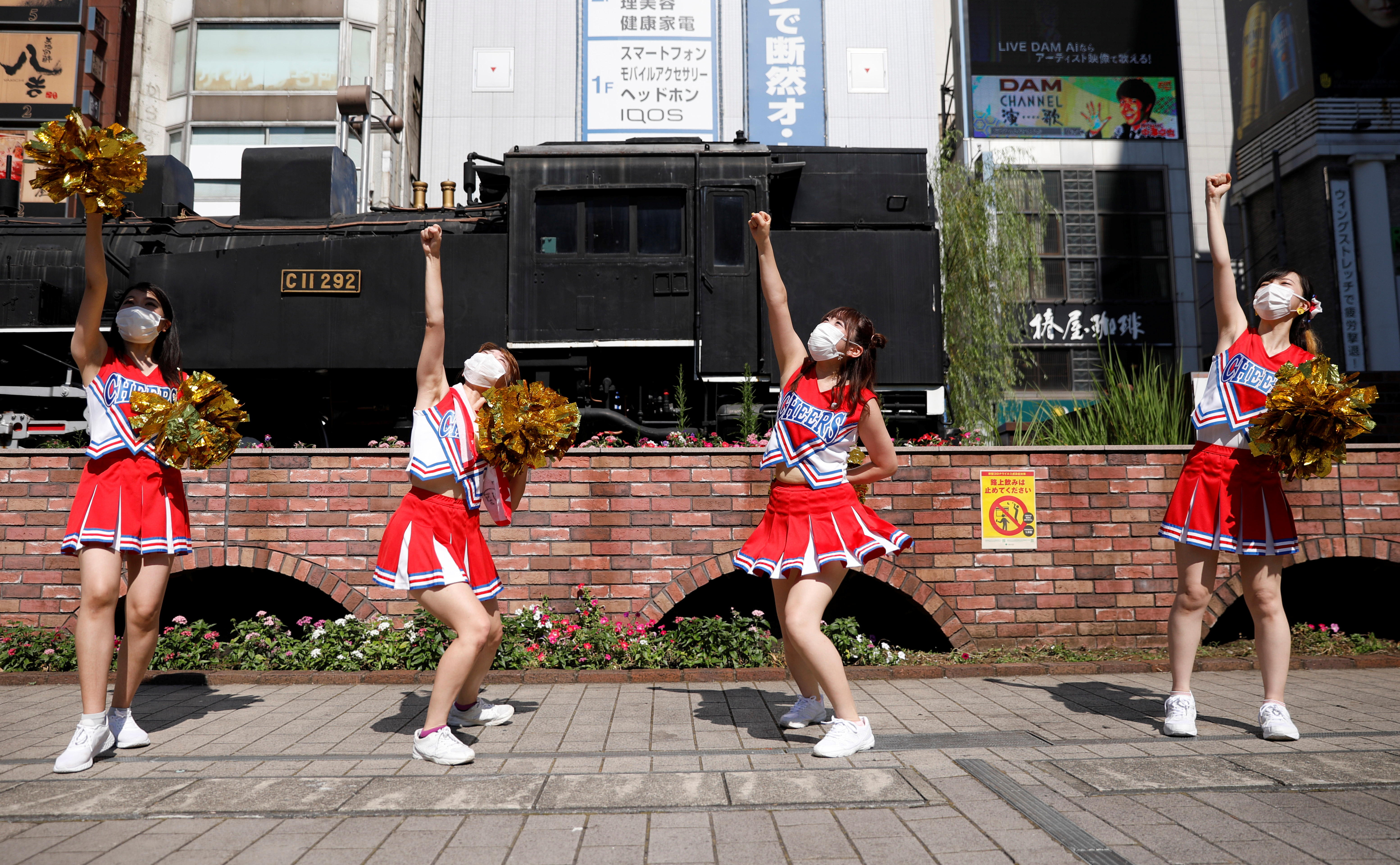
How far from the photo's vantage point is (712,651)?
5.55 metres

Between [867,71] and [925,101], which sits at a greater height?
[867,71]

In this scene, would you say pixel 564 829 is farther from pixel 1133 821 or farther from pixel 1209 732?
pixel 1209 732

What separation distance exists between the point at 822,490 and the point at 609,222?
5.13 meters

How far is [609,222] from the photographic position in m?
8.03

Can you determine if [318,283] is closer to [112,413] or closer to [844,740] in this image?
[112,413]

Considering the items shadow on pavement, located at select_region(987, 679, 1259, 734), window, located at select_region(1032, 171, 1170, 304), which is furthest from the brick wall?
window, located at select_region(1032, 171, 1170, 304)

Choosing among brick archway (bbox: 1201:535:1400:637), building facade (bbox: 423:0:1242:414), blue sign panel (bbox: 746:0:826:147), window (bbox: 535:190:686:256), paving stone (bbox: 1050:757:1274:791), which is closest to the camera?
paving stone (bbox: 1050:757:1274:791)

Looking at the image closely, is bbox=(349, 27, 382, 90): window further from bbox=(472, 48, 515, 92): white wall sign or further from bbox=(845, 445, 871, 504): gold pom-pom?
bbox=(845, 445, 871, 504): gold pom-pom

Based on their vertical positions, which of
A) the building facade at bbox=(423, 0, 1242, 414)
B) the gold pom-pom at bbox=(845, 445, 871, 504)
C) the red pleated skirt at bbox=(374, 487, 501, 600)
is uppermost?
the building facade at bbox=(423, 0, 1242, 414)

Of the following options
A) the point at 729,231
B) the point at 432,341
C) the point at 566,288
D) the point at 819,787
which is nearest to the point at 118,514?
the point at 432,341

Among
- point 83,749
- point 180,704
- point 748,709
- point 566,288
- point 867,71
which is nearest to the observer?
point 83,749

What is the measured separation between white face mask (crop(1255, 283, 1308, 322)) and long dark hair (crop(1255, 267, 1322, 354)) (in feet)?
0.15

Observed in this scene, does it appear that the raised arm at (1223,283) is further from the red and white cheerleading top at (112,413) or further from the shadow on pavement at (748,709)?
the red and white cheerleading top at (112,413)

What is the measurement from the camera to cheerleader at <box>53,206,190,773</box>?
3477mm
